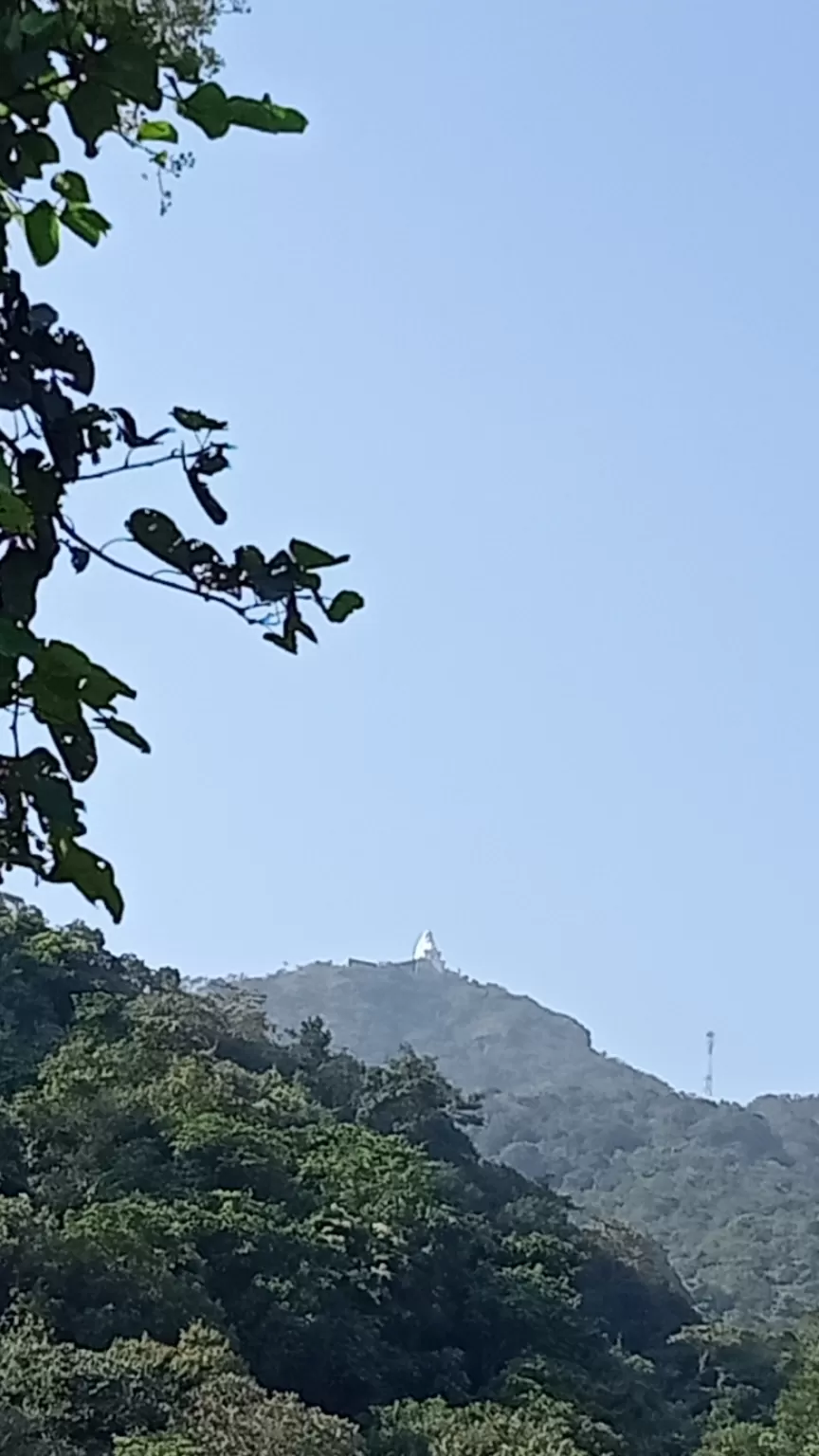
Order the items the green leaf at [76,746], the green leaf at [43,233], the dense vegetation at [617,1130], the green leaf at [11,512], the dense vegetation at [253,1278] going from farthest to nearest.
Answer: the dense vegetation at [617,1130] → the dense vegetation at [253,1278] → the green leaf at [43,233] → the green leaf at [76,746] → the green leaf at [11,512]

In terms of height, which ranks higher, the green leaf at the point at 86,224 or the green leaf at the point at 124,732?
the green leaf at the point at 86,224

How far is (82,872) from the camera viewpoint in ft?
5.16

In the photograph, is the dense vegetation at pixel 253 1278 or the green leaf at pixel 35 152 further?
the dense vegetation at pixel 253 1278

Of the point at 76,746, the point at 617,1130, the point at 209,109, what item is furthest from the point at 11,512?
the point at 617,1130

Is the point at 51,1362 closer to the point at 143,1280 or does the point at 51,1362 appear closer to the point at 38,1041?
the point at 143,1280

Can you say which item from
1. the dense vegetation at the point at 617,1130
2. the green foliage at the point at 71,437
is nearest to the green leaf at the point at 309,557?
the green foliage at the point at 71,437

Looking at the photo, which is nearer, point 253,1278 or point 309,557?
point 309,557

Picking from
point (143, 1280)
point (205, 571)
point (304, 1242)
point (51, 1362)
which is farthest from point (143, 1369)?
point (205, 571)

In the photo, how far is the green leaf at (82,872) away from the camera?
1.57 m

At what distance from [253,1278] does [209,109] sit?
17.9m

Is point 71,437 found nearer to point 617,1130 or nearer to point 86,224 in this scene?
point 86,224

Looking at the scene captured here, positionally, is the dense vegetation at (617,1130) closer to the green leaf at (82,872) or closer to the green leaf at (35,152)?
the green leaf at (82,872)

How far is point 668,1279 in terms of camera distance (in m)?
31.7

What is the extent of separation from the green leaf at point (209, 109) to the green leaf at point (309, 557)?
32 centimetres
